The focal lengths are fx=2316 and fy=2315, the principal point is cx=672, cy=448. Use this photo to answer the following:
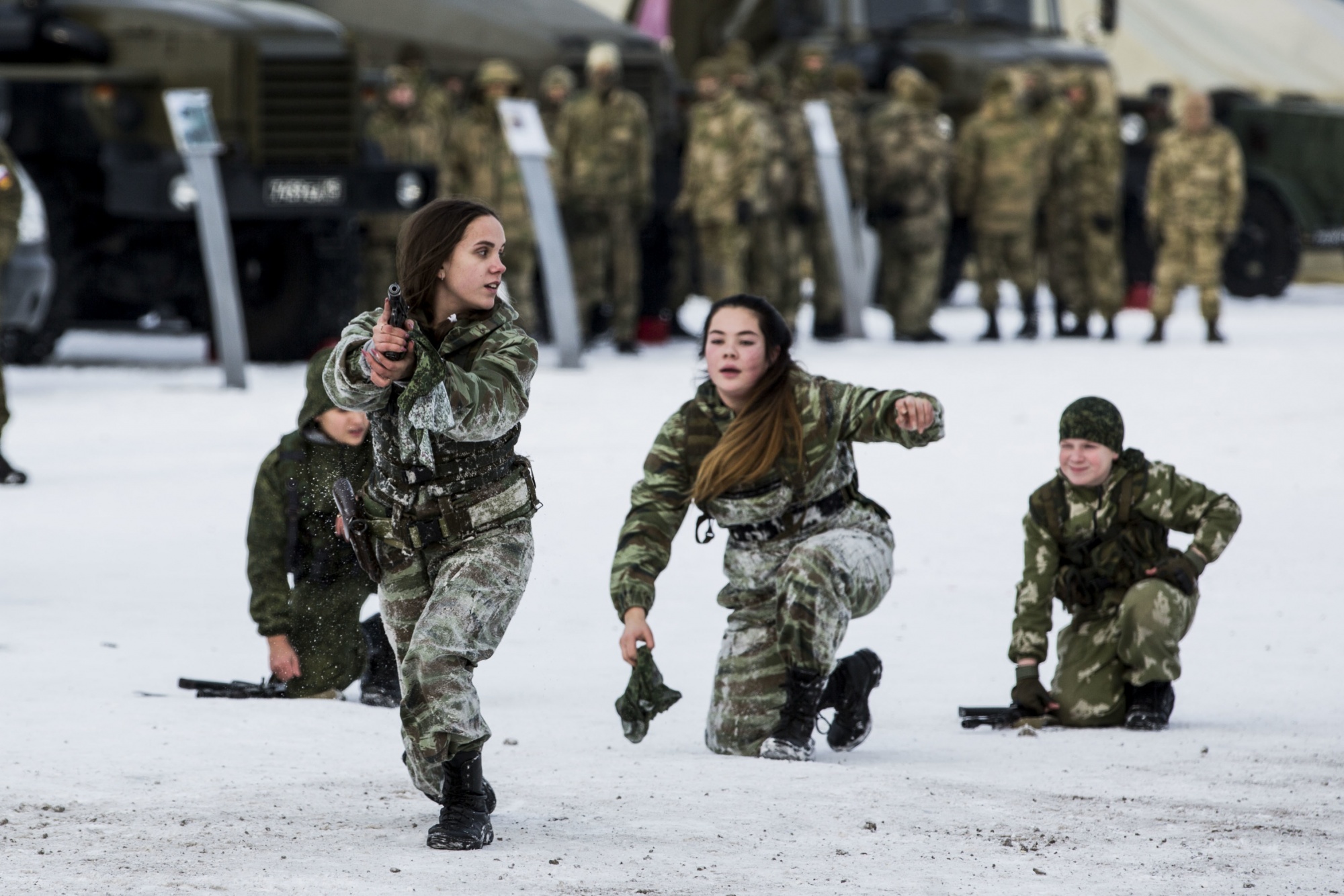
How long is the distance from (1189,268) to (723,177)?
10.7ft

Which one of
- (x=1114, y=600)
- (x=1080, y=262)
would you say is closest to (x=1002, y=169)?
(x=1080, y=262)

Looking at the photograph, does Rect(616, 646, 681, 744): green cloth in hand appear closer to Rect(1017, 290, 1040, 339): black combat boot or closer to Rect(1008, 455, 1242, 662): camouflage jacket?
Rect(1008, 455, 1242, 662): camouflage jacket

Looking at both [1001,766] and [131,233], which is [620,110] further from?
[1001,766]

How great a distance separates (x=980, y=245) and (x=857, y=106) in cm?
141

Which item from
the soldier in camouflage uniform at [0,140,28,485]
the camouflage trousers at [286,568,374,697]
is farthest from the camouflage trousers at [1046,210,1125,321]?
the camouflage trousers at [286,568,374,697]

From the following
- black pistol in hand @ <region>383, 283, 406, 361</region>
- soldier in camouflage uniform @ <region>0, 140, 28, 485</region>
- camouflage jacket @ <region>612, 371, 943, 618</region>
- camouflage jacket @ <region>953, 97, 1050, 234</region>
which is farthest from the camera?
camouflage jacket @ <region>953, 97, 1050, 234</region>

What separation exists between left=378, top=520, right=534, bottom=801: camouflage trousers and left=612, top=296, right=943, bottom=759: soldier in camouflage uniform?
2.43 feet

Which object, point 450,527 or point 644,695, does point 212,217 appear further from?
point 450,527

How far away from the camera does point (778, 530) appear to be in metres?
4.96

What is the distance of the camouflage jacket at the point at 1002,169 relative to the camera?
16.5 meters

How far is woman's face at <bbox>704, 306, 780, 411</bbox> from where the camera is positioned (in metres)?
4.79

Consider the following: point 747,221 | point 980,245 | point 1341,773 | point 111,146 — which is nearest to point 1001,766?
point 1341,773

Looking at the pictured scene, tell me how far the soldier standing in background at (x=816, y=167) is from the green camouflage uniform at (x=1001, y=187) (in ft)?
2.61

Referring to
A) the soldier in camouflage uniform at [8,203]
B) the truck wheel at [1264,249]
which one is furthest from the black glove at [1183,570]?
the truck wheel at [1264,249]
